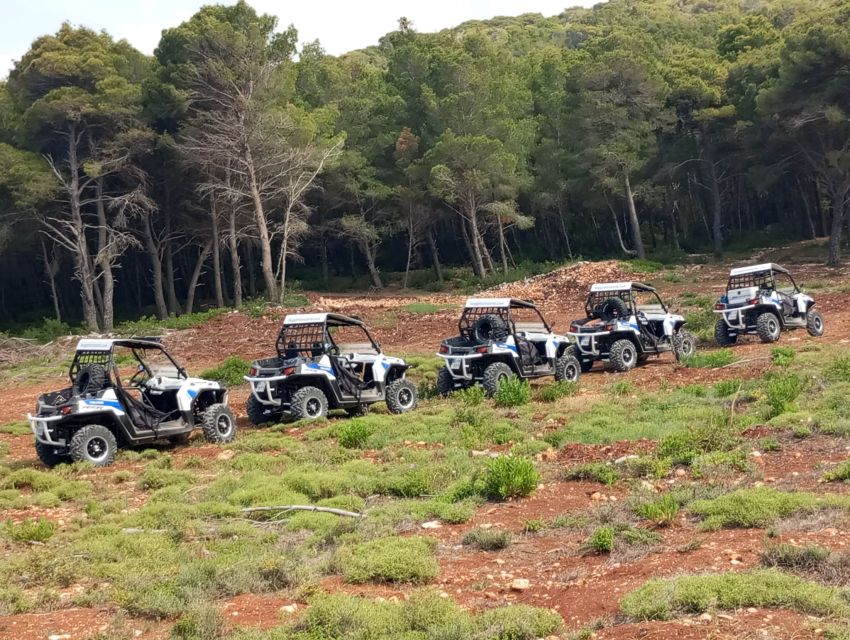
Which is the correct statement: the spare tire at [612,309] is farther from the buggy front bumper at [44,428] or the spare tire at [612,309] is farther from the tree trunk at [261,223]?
the tree trunk at [261,223]

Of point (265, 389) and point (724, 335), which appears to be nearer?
point (265, 389)

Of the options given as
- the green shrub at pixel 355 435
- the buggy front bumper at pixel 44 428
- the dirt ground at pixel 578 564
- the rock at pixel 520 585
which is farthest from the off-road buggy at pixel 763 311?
the rock at pixel 520 585

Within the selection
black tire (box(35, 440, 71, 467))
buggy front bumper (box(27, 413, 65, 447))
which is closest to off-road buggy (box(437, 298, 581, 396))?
black tire (box(35, 440, 71, 467))

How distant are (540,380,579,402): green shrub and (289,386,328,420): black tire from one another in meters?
3.94

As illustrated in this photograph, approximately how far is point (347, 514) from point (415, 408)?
23.8 ft

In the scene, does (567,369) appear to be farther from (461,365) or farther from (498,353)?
(461,365)

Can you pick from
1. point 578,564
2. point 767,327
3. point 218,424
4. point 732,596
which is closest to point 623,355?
point 767,327

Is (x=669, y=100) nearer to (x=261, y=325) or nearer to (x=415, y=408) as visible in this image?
(x=261, y=325)

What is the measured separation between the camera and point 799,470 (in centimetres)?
956

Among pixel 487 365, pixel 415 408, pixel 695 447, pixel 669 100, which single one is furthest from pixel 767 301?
pixel 669 100

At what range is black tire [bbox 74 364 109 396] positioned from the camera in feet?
46.3

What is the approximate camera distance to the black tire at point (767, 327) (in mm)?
20422

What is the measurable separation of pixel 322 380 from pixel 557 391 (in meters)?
4.22

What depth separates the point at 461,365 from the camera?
17656mm
